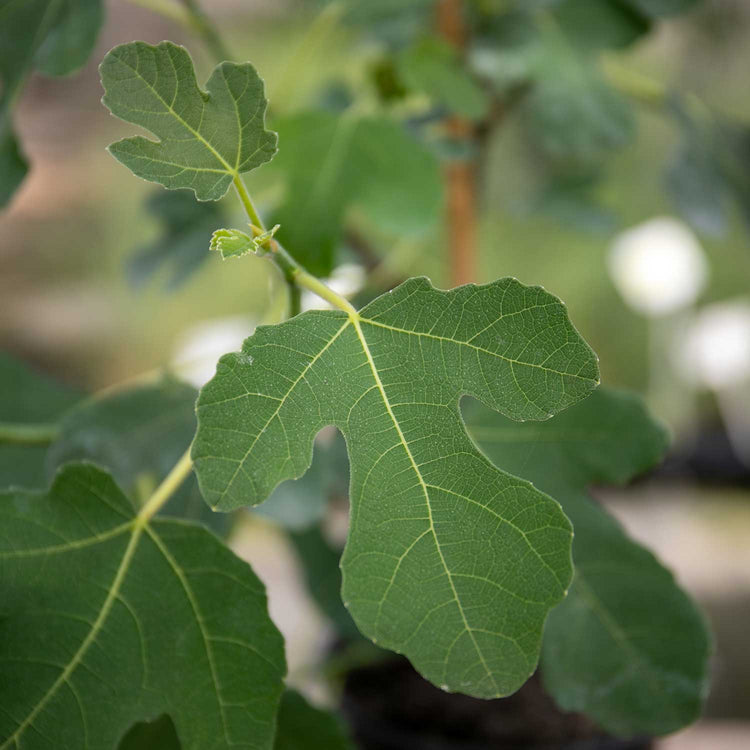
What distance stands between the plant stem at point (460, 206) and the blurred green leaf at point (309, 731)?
326 mm

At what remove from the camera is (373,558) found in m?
0.26

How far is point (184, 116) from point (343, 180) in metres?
0.27

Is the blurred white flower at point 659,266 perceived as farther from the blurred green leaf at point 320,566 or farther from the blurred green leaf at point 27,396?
the blurred green leaf at point 27,396

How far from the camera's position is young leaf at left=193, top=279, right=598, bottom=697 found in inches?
10.0

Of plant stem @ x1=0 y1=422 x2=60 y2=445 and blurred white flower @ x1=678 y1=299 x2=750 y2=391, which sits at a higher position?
plant stem @ x1=0 y1=422 x2=60 y2=445

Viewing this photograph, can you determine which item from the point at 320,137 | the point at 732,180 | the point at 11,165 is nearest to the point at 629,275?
the point at 732,180

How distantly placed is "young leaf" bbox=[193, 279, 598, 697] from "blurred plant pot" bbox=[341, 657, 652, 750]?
1.44 feet

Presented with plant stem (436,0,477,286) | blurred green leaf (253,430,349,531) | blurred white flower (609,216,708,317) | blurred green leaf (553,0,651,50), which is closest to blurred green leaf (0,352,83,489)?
blurred green leaf (253,430,349,531)

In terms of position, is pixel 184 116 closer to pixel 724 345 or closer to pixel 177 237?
pixel 177 237

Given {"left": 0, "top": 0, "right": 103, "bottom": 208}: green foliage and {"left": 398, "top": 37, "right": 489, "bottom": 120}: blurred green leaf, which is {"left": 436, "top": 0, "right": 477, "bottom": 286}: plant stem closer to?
{"left": 398, "top": 37, "right": 489, "bottom": 120}: blurred green leaf

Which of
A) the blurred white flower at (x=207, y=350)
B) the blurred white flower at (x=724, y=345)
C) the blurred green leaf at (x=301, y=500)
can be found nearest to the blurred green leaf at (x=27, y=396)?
the blurred white flower at (x=207, y=350)

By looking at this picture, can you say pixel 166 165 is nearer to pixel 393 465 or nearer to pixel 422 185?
pixel 393 465

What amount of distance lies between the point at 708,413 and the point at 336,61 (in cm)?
117

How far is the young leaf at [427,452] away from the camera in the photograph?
253mm
